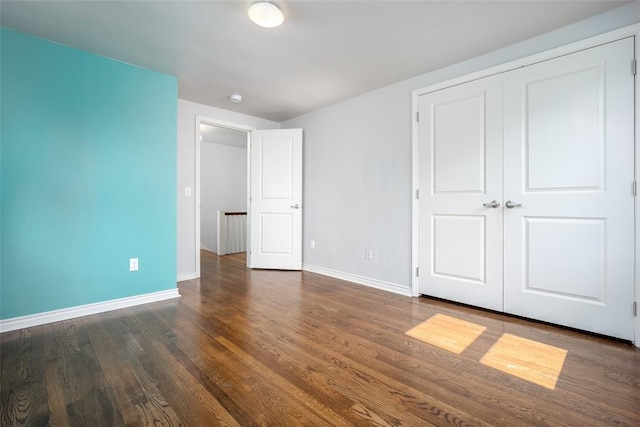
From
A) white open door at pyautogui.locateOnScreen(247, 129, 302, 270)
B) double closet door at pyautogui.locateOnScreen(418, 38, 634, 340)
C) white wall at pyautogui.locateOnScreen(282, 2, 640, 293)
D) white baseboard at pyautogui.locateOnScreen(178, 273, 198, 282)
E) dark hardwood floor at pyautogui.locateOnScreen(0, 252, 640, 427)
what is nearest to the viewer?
dark hardwood floor at pyautogui.locateOnScreen(0, 252, 640, 427)

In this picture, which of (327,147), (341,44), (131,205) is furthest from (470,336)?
(131,205)

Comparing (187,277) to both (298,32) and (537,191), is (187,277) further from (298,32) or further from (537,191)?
(537,191)

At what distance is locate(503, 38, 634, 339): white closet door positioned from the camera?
194cm

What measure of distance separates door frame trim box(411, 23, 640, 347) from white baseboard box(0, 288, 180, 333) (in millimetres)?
2501

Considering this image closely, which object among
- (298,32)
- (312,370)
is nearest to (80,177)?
(298,32)

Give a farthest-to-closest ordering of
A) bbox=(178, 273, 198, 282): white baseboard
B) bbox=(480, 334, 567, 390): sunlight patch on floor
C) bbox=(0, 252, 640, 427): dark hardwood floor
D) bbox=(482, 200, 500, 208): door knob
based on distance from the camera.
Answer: bbox=(178, 273, 198, 282): white baseboard
bbox=(482, 200, 500, 208): door knob
bbox=(480, 334, 567, 390): sunlight patch on floor
bbox=(0, 252, 640, 427): dark hardwood floor

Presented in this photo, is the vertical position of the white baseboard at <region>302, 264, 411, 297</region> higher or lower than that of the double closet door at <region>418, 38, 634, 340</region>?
lower

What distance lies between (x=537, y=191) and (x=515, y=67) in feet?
3.37

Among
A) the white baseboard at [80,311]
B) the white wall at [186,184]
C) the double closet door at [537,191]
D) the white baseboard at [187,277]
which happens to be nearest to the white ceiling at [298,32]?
the double closet door at [537,191]

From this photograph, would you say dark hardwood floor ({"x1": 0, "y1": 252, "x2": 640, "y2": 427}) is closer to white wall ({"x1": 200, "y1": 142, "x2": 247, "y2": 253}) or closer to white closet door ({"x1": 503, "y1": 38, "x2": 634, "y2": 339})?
white closet door ({"x1": 503, "y1": 38, "x2": 634, "y2": 339})

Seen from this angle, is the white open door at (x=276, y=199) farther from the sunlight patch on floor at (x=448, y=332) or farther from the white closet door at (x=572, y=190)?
the white closet door at (x=572, y=190)

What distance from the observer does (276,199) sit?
4273 mm

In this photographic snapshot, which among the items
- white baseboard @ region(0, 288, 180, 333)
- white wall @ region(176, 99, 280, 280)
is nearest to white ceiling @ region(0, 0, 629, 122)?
white wall @ region(176, 99, 280, 280)

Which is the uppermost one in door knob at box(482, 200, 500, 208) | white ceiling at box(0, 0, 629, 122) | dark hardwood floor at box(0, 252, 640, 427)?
white ceiling at box(0, 0, 629, 122)
